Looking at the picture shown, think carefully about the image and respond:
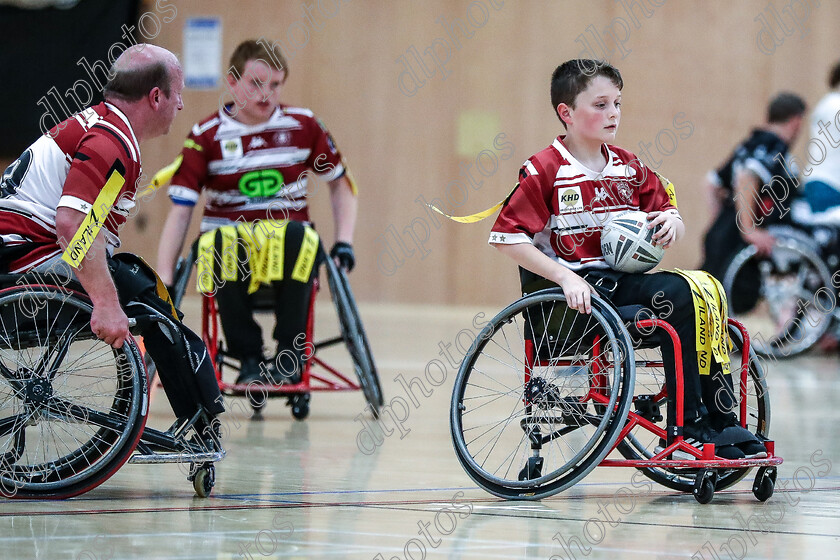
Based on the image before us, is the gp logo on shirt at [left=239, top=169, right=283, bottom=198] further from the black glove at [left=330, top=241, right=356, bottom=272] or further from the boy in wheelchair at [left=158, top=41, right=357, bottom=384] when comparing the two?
the black glove at [left=330, top=241, right=356, bottom=272]

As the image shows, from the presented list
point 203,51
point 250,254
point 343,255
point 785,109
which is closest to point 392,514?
point 250,254

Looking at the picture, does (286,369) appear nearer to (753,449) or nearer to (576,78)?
(576,78)

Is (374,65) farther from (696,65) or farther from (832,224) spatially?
(832,224)

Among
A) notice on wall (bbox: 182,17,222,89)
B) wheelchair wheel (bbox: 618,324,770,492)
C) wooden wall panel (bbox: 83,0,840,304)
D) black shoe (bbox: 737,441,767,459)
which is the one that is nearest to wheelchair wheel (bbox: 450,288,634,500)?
wheelchair wheel (bbox: 618,324,770,492)

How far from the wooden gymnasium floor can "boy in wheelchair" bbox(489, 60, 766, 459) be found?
0.89 ft

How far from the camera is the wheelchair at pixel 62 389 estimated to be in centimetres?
289

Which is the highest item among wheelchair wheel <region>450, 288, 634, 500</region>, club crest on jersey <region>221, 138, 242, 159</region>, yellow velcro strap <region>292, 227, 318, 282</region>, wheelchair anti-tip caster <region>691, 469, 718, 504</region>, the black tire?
club crest on jersey <region>221, 138, 242, 159</region>

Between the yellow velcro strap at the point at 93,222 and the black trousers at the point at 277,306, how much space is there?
1961mm

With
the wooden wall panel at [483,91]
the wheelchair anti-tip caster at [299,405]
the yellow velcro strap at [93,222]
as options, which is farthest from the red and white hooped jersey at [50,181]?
the wooden wall panel at [483,91]

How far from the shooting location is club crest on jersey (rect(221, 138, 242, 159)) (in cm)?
504

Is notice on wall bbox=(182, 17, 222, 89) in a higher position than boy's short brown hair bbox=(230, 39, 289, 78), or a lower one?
higher

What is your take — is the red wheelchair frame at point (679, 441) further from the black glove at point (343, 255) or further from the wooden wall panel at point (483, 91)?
the wooden wall panel at point (483, 91)

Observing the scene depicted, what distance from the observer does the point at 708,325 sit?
3045 mm

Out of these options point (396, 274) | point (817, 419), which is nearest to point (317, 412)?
point (817, 419)
